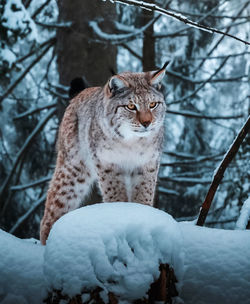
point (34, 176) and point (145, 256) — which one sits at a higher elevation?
point (145, 256)

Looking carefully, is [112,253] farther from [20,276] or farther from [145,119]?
[145,119]

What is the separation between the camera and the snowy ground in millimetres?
1591

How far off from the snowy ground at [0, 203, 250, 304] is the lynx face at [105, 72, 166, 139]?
1472mm

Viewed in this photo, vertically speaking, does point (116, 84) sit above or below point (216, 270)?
above

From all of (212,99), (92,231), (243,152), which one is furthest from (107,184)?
(212,99)

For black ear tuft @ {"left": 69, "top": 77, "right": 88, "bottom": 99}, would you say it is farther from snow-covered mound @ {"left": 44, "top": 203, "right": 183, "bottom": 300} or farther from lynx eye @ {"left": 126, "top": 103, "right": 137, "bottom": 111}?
snow-covered mound @ {"left": 44, "top": 203, "right": 183, "bottom": 300}

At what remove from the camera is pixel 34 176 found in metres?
8.69

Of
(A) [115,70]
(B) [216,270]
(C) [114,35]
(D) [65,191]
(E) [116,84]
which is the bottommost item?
(D) [65,191]

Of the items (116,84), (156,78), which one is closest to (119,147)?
(116,84)

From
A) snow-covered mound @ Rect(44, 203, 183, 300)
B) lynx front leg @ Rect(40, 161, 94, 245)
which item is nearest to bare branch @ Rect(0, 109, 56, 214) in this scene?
lynx front leg @ Rect(40, 161, 94, 245)

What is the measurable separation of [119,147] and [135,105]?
1.25ft

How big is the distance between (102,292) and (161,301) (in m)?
0.22

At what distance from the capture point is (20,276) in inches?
69.2

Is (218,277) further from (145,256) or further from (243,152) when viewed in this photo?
(243,152)
